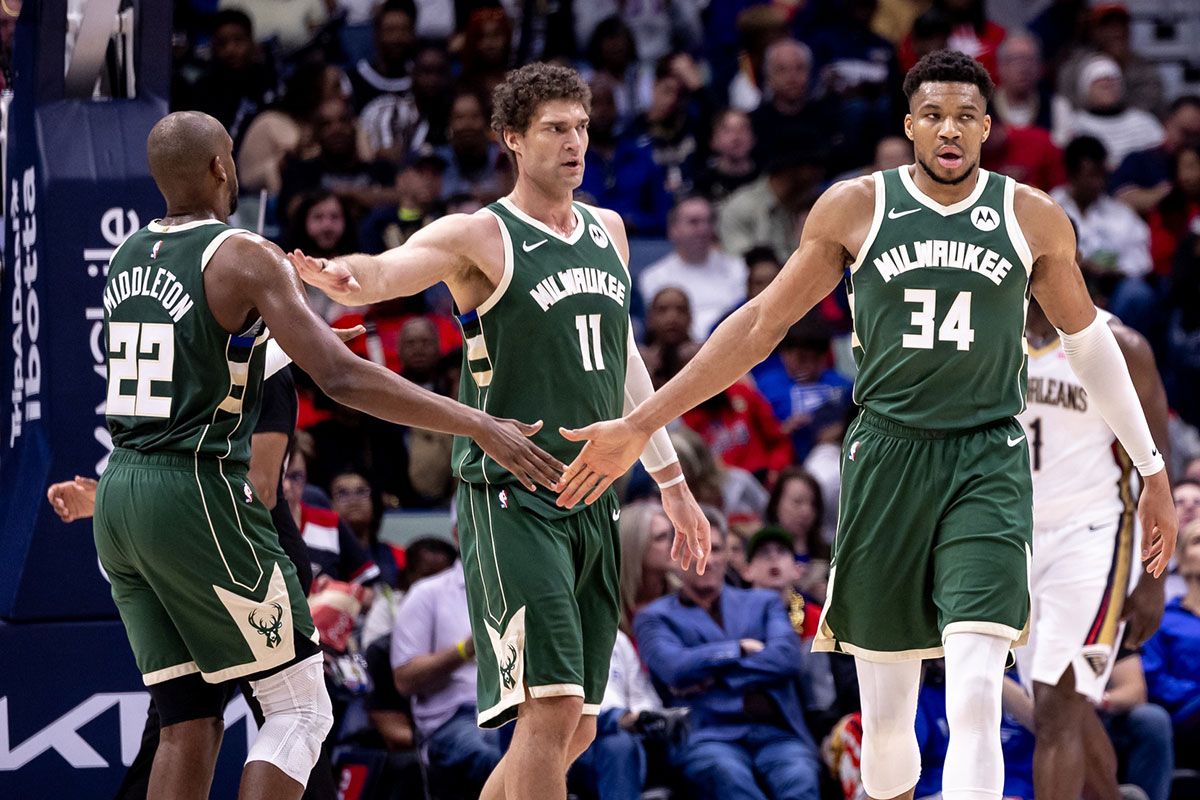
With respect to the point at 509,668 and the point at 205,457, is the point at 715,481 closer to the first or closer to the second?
the point at 509,668

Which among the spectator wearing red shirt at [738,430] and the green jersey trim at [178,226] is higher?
the green jersey trim at [178,226]

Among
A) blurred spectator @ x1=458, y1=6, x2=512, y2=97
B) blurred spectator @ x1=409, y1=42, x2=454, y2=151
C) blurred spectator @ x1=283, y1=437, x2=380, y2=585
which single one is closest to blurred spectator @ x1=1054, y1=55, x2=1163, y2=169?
blurred spectator @ x1=458, y1=6, x2=512, y2=97

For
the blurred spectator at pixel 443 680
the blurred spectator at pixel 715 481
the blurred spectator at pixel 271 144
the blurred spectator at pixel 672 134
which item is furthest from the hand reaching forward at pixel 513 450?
the blurred spectator at pixel 672 134

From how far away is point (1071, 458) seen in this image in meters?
6.78

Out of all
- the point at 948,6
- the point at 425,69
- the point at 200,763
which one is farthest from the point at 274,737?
the point at 948,6

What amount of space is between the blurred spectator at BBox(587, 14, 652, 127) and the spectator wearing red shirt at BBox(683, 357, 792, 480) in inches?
142

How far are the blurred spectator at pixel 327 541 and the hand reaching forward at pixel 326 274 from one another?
7.27 ft

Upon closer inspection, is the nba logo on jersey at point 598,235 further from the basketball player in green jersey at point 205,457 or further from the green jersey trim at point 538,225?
the basketball player in green jersey at point 205,457

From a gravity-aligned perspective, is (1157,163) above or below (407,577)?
above

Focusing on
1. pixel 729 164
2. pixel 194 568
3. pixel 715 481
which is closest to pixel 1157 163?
pixel 729 164

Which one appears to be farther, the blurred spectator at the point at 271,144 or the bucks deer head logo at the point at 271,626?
the blurred spectator at the point at 271,144

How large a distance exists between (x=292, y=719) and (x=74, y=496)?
1.12 m

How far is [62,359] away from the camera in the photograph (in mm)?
6137

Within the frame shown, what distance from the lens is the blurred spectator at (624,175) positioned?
38.5 feet
